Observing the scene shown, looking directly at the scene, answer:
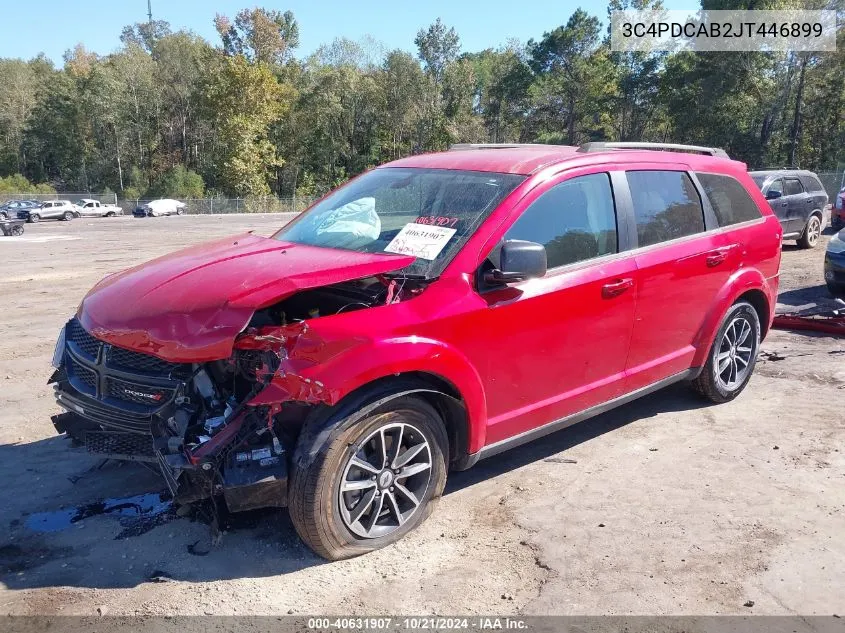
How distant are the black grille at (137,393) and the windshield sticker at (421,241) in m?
1.38

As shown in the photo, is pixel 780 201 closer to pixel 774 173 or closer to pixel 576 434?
pixel 774 173

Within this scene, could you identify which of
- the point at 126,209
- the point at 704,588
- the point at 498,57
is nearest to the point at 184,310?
the point at 704,588

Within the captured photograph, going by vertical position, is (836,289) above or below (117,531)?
above

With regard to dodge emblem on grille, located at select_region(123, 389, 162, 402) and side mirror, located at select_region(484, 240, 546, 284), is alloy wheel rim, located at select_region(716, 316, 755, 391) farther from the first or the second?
dodge emblem on grille, located at select_region(123, 389, 162, 402)

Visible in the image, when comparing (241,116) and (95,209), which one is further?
(241,116)

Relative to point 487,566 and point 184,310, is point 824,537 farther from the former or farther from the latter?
point 184,310

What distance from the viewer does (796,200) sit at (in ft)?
47.9

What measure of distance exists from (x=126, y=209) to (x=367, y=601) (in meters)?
61.6

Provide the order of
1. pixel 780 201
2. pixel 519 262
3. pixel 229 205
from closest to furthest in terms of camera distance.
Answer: pixel 519 262, pixel 780 201, pixel 229 205

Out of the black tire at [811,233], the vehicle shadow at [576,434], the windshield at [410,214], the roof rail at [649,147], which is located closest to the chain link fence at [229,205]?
the black tire at [811,233]

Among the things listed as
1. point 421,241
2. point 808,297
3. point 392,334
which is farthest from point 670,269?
point 808,297

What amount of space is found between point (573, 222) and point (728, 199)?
1873 mm

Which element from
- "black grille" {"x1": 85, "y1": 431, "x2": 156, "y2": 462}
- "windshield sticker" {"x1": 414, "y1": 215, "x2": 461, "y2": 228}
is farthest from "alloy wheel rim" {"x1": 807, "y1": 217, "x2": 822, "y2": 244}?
"black grille" {"x1": 85, "y1": 431, "x2": 156, "y2": 462}

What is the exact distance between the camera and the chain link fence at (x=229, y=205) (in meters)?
57.2
